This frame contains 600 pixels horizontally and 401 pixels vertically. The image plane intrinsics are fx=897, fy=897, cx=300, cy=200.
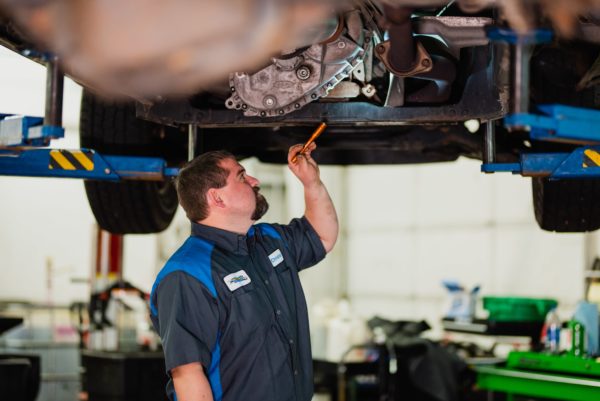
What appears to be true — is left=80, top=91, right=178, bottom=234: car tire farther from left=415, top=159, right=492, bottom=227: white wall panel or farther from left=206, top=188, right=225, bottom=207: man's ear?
left=415, top=159, right=492, bottom=227: white wall panel

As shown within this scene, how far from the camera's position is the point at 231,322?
2822 mm

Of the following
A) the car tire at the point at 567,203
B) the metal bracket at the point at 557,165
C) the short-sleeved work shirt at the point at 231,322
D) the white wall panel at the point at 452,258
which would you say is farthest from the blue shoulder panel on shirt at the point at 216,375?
the white wall panel at the point at 452,258

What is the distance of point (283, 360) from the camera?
9.39 ft

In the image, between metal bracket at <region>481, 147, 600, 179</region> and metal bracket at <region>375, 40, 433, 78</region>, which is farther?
metal bracket at <region>481, 147, 600, 179</region>

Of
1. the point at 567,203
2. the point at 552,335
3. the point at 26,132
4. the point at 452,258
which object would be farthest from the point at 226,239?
the point at 452,258

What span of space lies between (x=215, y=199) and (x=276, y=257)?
295 millimetres

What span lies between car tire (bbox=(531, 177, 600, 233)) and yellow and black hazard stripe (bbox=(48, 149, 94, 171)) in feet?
6.01

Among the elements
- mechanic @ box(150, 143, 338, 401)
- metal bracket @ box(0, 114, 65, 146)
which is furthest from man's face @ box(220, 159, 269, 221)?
metal bracket @ box(0, 114, 65, 146)

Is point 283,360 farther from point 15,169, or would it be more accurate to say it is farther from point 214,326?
point 15,169

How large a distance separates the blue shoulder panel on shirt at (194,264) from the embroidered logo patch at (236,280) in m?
0.05

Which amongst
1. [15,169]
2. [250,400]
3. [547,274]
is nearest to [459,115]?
[250,400]

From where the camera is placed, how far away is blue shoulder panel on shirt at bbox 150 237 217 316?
2.83m

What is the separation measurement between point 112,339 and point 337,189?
589 centimetres

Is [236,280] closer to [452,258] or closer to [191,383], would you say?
[191,383]
